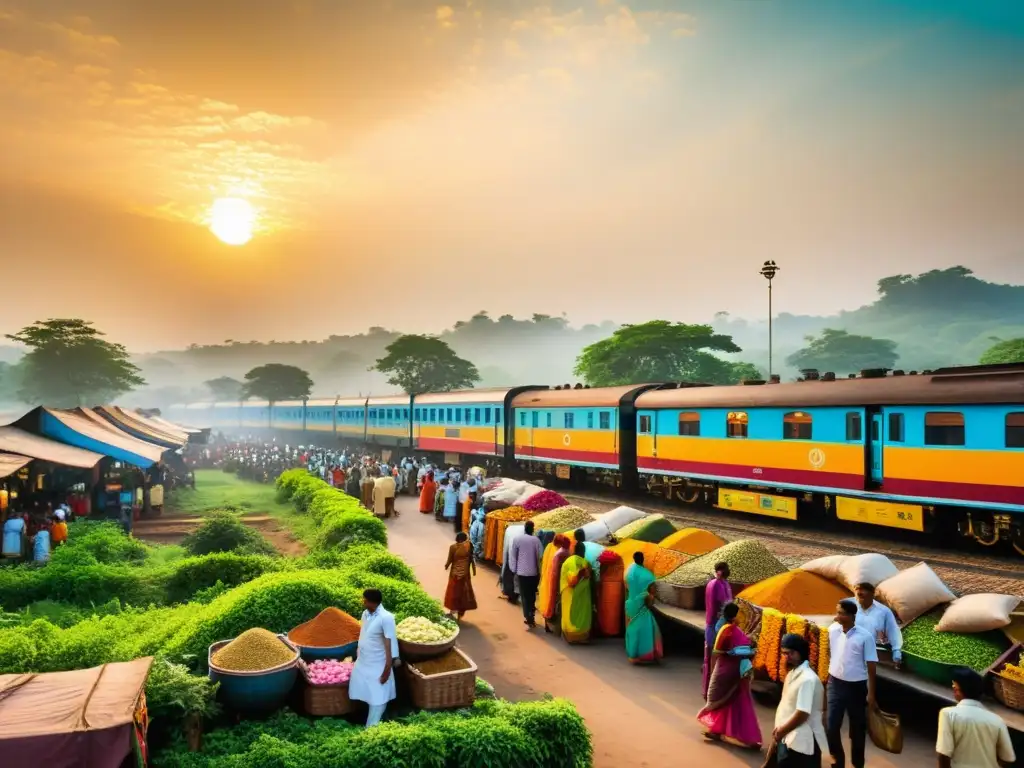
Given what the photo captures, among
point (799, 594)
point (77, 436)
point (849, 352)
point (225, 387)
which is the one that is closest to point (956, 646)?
point (799, 594)

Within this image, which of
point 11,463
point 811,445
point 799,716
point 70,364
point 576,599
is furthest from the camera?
point 70,364

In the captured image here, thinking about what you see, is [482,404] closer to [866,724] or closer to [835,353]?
[866,724]

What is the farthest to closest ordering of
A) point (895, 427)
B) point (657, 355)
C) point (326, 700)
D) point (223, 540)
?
point (657, 355) < point (223, 540) < point (895, 427) < point (326, 700)

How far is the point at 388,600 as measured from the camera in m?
8.13

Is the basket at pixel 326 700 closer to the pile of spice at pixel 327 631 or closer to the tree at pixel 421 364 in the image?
the pile of spice at pixel 327 631

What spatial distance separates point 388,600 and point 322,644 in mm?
1547

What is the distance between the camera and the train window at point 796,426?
15.0 meters

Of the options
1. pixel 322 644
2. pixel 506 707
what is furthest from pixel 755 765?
pixel 322 644

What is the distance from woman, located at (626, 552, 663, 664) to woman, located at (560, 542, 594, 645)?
2.38 ft

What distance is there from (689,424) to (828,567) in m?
10.2

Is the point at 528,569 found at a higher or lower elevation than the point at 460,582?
higher

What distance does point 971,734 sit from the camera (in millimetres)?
4414

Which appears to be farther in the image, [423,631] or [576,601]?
[576,601]

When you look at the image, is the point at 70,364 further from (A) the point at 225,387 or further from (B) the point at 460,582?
(B) the point at 460,582
